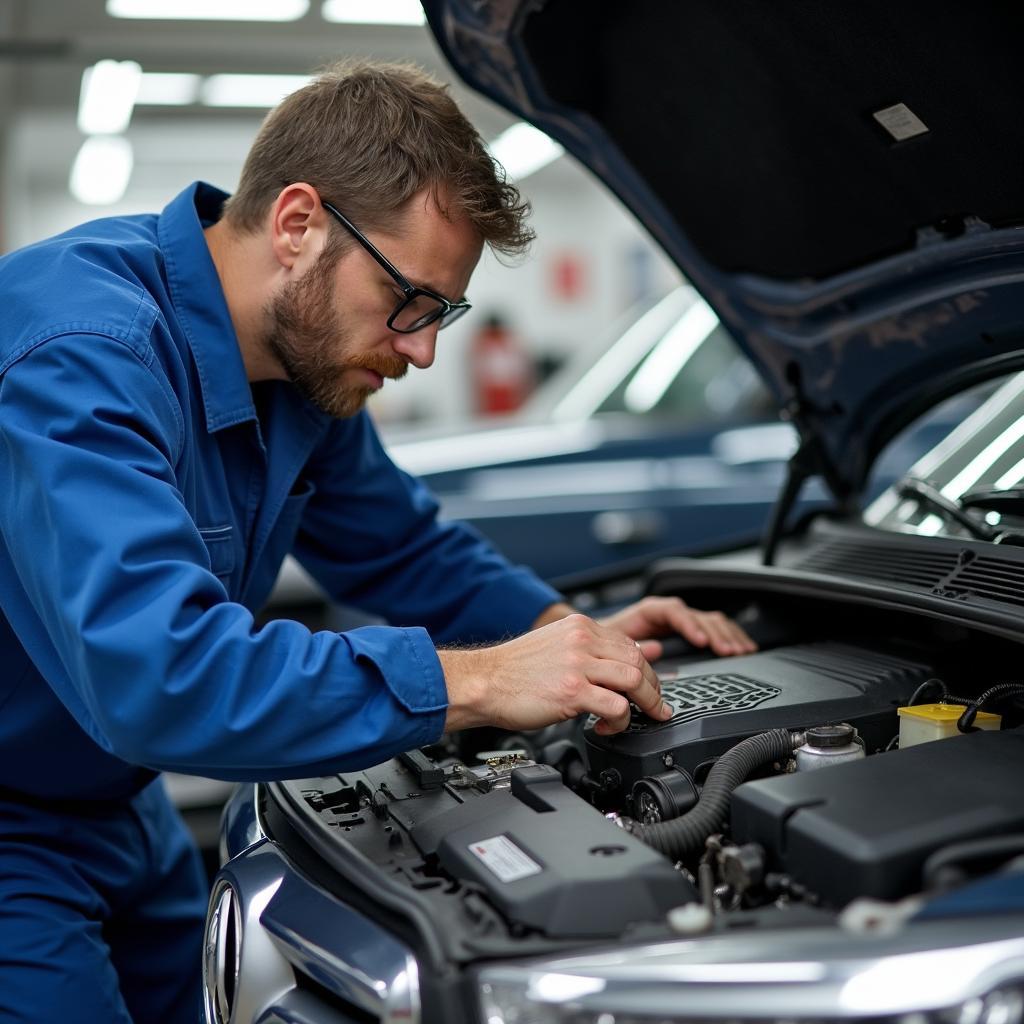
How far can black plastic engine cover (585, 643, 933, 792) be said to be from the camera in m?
1.61

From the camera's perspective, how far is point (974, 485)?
2.08 m

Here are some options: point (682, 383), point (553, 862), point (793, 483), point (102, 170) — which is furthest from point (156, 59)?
point (553, 862)

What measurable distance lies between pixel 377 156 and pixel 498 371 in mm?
10523

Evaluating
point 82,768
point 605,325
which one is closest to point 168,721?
point 82,768

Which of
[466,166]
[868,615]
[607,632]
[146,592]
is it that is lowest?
[868,615]

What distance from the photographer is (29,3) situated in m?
6.27

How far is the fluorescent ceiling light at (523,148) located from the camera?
7.61m

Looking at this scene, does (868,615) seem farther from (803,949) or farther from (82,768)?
(82,768)

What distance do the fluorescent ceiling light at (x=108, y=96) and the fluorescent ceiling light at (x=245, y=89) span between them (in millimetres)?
498

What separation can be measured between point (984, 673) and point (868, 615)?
234 mm

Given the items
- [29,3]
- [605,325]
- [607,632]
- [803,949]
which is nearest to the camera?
[803,949]

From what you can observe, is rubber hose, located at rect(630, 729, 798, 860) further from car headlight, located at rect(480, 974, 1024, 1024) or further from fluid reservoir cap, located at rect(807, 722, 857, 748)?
car headlight, located at rect(480, 974, 1024, 1024)

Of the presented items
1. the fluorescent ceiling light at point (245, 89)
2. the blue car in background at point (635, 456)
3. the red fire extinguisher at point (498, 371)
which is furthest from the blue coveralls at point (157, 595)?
the red fire extinguisher at point (498, 371)

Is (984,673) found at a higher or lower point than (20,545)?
lower
